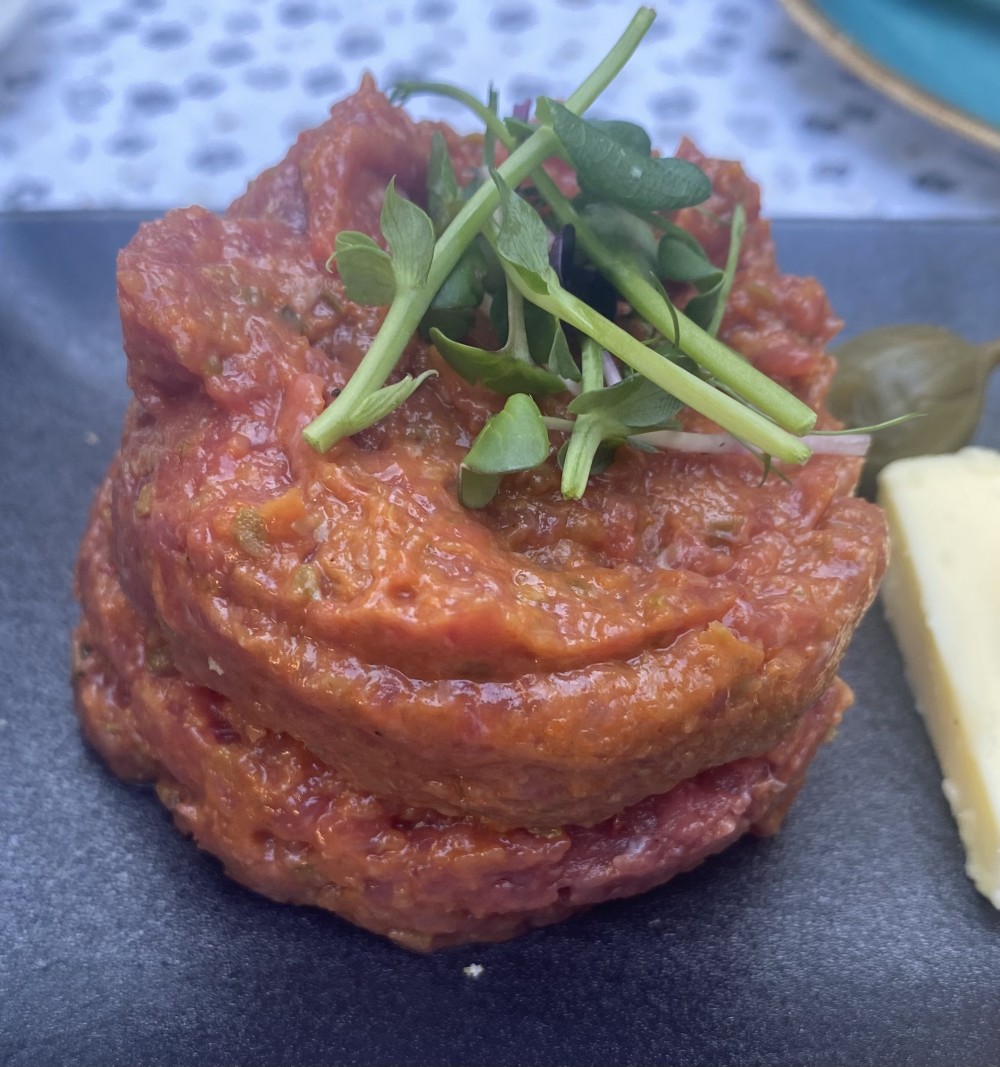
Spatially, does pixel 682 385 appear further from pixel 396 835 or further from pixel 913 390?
pixel 913 390

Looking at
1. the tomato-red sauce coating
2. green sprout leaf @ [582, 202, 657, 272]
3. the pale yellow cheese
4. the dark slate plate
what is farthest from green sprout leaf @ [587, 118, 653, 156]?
the dark slate plate

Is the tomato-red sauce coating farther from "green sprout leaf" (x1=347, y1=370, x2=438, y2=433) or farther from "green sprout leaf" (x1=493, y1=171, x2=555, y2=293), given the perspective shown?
"green sprout leaf" (x1=493, y1=171, x2=555, y2=293)

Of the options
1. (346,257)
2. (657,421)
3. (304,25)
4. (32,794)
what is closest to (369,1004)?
(32,794)

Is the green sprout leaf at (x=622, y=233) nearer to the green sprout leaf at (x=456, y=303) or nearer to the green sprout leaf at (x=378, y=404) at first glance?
the green sprout leaf at (x=456, y=303)

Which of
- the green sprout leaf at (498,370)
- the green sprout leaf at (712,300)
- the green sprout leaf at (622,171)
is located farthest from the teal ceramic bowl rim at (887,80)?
the green sprout leaf at (498,370)

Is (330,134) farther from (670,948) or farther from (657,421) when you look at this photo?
(670,948)
